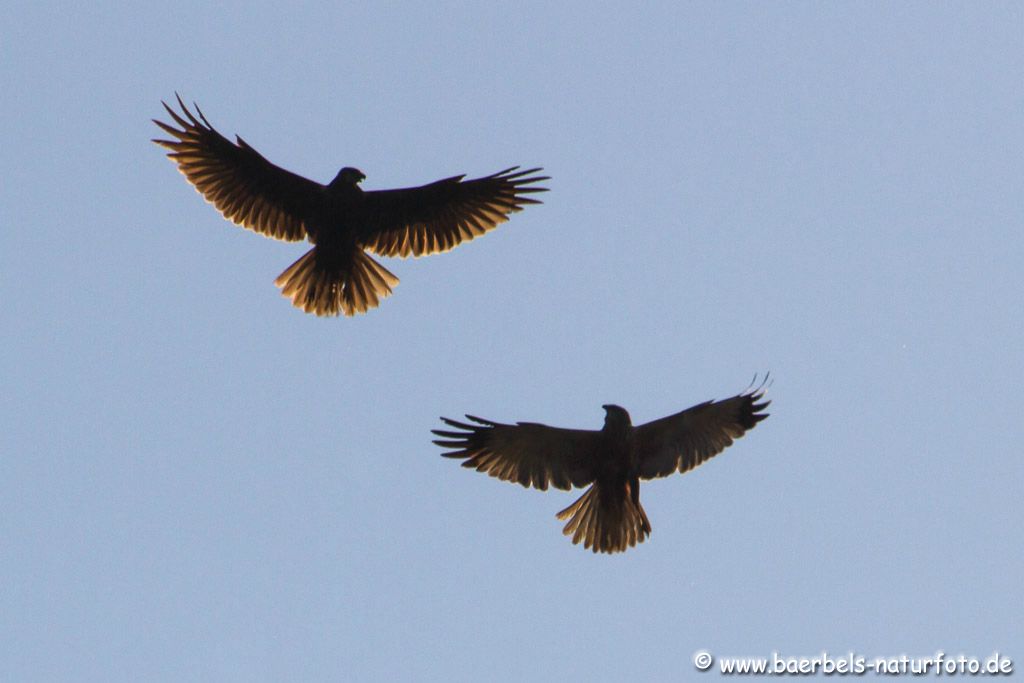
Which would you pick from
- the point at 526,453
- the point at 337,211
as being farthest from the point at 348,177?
the point at 526,453

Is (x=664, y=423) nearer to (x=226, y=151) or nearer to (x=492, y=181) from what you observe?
(x=492, y=181)

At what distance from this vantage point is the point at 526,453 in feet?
29.6

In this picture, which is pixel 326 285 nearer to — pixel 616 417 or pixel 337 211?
pixel 337 211

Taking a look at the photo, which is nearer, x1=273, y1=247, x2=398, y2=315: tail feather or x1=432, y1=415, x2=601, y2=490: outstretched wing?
x1=432, y1=415, x2=601, y2=490: outstretched wing

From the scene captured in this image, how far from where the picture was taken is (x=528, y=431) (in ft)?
29.1

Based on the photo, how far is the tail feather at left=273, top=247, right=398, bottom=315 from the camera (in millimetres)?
9820

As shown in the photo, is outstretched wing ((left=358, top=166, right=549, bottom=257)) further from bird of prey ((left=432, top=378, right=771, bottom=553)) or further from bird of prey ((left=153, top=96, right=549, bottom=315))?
bird of prey ((left=432, top=378, right=771, bottom=553))

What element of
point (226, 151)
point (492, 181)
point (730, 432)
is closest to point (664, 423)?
point (730, 432)

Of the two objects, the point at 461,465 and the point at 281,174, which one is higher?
the point at 281,174

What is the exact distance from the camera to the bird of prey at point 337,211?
9430 millimetres

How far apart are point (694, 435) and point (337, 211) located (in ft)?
10.6

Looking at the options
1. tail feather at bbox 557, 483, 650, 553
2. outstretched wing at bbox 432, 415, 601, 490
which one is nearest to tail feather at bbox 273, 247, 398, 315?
outstretched wing at bbox 432, 415, 601, 490

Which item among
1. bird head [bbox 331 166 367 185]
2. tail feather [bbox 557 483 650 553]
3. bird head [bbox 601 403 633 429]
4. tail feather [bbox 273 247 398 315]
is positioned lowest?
tail feather [bbox 557 483 650 553]

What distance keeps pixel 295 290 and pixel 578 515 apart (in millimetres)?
2905
